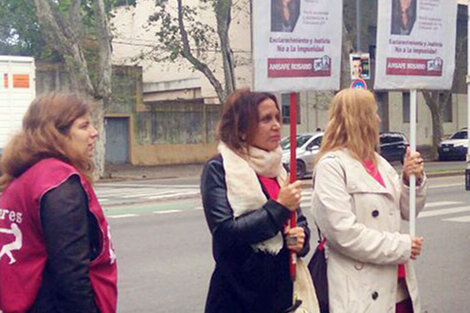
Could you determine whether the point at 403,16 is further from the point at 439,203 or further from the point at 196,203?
the point at 196,203

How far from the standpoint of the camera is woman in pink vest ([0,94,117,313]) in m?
2.93

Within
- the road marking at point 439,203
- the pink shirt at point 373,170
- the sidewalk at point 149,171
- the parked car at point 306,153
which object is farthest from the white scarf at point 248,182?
the sidewalk at point 149,171

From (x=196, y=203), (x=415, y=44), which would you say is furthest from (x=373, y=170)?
(x=196, y=203)

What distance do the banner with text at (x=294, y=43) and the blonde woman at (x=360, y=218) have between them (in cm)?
24

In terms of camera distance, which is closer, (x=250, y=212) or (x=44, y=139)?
(x=44, y=139)

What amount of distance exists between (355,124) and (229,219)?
0.82 m

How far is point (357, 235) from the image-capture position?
141 inches

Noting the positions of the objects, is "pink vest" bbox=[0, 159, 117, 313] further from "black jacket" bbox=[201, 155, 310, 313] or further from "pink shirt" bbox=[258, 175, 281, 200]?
"pink shirt" bbox=[258, 175, 281, 200]

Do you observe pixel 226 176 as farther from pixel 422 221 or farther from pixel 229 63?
pixel 229 63

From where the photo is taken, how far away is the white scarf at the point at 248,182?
138 inches

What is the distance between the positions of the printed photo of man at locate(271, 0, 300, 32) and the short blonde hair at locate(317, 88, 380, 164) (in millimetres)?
444

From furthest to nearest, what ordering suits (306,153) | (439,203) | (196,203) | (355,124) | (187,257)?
(306,153) → (196,203) → (439,203) → (187,257) → (355,124)

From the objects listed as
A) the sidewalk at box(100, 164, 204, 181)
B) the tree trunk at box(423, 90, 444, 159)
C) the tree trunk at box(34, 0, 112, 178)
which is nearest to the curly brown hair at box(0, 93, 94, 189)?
the tree trunk at box(34, 0, 112, 178)

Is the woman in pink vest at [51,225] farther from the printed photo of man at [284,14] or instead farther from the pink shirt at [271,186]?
the printed photo of man at [284,14]
